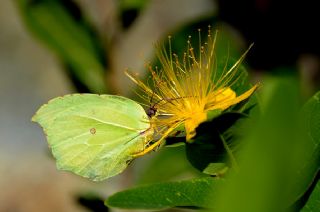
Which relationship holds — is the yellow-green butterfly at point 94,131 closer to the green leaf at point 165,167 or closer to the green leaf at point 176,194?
the green leaf at point 176,194

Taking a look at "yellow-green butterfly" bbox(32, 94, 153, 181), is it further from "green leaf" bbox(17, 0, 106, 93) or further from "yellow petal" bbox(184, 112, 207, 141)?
"green leaf" bbox(17, 0, 106, 93)

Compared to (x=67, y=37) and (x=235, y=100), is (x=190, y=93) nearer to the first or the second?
(x=235, y=100)

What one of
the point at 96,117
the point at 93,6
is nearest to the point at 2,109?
the point at 93,6

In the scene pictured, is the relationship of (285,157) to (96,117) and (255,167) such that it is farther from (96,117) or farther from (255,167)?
(96,117)

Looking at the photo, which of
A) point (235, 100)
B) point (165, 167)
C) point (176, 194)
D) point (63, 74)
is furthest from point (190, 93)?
point (63, 74)

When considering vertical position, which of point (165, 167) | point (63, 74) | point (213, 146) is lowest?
point (165, 167)

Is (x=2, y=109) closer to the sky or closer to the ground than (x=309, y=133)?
closer to the ground

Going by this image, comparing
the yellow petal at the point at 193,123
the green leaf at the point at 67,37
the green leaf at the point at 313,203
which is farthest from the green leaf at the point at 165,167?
the green leaf at the point at 313,203
